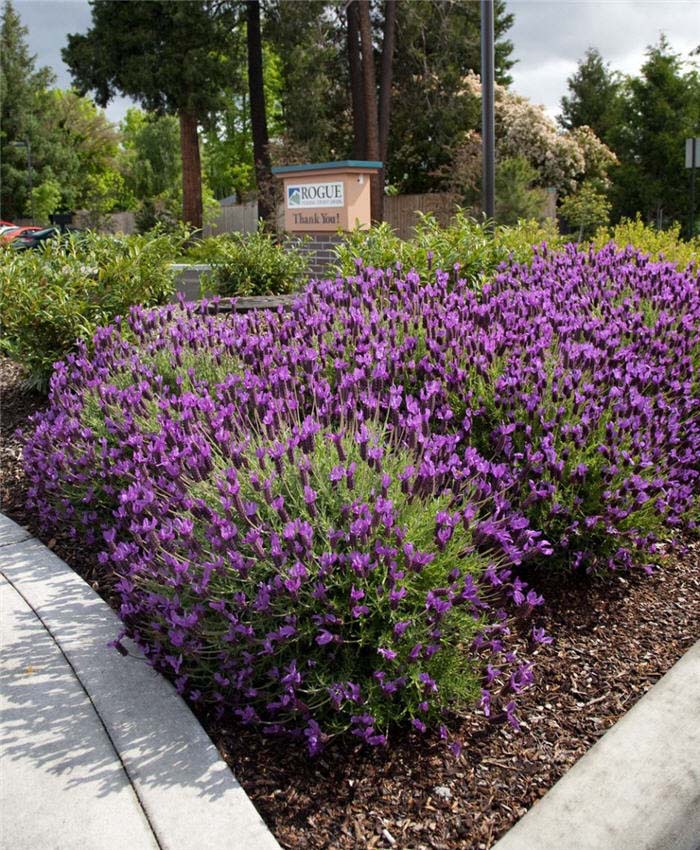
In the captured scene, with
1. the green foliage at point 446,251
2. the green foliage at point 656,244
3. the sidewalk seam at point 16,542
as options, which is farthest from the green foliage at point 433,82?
the sidewalk seam at point 16,542

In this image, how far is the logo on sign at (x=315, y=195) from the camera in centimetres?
1199

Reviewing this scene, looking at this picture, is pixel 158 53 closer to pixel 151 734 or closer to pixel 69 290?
pixel 69 290

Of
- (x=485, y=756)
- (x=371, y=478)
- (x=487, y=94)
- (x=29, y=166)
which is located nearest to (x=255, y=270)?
(x=487, y=94)

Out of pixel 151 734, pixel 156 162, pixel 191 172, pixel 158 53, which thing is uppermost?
pixel 156 162

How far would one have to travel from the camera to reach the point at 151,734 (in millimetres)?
2924

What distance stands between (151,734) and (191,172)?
29.6 meters

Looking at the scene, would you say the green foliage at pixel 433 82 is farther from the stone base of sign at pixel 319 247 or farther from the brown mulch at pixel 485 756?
the brown mulch at pixel 485 756

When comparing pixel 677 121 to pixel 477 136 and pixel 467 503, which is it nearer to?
pixel 477 136

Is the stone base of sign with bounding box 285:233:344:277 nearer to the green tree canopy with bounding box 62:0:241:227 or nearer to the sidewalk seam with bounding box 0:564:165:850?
the sidewalk seam with bounding box 0:564:165:850

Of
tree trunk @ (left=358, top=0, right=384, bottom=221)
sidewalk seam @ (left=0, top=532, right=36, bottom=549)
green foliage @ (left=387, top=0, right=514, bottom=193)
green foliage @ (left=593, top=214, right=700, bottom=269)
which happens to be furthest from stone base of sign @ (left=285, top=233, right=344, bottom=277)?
green foliage @ (left=387, top=0, right=514, bottom=193)

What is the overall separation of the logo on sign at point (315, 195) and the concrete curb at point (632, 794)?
978cm

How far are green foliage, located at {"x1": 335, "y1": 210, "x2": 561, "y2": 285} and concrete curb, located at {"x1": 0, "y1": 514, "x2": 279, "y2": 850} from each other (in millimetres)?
3950

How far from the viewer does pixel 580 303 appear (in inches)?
223

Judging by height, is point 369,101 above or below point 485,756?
above
